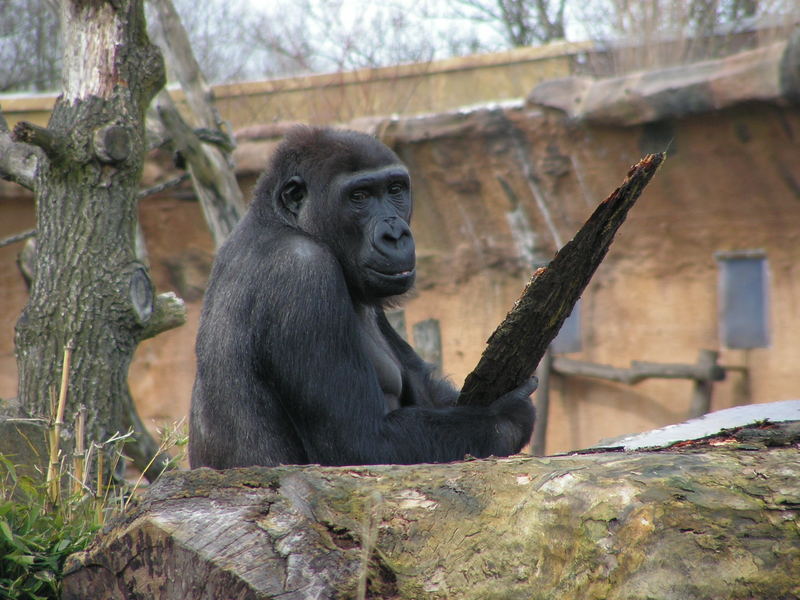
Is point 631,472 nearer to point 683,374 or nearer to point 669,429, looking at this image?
point 669,429

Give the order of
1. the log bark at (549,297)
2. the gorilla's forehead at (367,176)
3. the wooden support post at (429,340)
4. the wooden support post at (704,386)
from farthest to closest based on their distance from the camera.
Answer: the wooden support post at (704,386) → the wooden support post at (429,340) → the gorilla's forehead at (367,176) → the log bark at (549,297)

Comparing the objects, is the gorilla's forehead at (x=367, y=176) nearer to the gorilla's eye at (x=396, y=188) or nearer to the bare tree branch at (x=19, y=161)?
the gorilla's eye at (x=396, y=188)

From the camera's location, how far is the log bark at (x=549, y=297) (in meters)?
2.57

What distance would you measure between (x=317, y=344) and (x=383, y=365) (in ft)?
1.81

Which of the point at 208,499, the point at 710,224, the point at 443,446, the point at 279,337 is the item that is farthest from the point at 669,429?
the point at 710,224

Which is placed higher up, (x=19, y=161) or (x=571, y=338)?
(x=19, y=161)

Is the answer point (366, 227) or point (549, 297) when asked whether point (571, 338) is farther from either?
point (549, 297)

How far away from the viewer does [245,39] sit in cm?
1612

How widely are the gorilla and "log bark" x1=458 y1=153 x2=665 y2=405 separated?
107mm

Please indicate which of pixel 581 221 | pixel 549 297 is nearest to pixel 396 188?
pixel 549 297

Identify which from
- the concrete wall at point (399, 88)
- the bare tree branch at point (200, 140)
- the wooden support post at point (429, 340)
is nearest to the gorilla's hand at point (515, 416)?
the bare tree branch at point (200, 140)

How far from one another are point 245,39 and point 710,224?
975 centimetres

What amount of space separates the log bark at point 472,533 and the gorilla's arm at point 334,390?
0.93 metres

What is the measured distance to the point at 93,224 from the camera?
4.10 m
